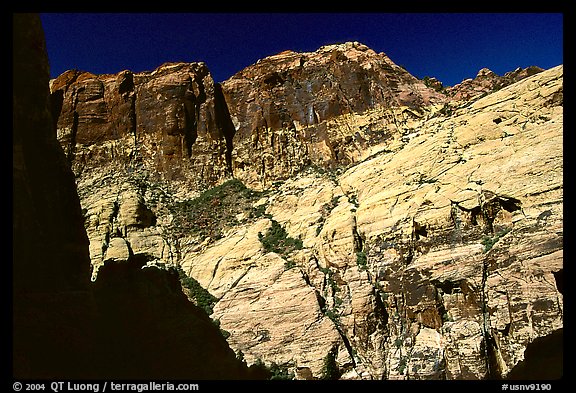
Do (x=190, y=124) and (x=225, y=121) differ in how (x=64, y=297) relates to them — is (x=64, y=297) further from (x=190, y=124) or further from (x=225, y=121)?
(x=225, y=121)

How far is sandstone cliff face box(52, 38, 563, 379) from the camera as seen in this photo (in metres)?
21.5

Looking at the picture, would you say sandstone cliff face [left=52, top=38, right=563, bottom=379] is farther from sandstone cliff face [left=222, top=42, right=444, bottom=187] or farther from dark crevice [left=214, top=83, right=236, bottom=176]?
dark crevice [left=214, top=83, right=236, bottom=176]

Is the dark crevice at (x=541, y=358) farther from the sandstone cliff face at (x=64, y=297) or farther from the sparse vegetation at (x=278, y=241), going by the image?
the sparse vegetation at (x=278, y=241)

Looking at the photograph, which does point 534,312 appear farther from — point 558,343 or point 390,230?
point 390,230

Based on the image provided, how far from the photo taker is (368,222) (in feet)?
95.9

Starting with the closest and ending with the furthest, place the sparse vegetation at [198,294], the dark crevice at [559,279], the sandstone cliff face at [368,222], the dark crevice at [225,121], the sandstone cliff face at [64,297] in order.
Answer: the sandstone cliff face at [64,297] → the dark crevice at [559,279] → the sandstone cliff face at [368,222] → the sparse vegetation at [198,294] → the dark crevice at [225,121]

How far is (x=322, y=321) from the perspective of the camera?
87.9ft

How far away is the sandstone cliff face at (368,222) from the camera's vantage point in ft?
70.4

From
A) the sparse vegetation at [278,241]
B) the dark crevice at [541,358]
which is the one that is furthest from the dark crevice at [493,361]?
the sparse vegetation at [278,241]

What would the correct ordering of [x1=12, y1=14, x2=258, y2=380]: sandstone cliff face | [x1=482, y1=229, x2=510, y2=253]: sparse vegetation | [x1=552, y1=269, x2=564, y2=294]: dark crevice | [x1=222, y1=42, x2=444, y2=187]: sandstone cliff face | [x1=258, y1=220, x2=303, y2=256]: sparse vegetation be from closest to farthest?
[x1=12, y1=14, x2=258, y2=380]: sandstone cliff face → [x1=552, y1=269, x2=564, y2=294]: dark crevice → [x1=482, y1=229, x2=510, y2=253]: sparse vegetation → [x1=258, y1=220, x2=303, y2=256]: sparse vegetation → [x1=222, y1=42, x2=444, y2=187]: sandstone cliff face

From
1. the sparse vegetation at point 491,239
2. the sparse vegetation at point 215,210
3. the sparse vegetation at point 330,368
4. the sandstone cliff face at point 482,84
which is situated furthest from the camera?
the sparse vegetation at point 215,210

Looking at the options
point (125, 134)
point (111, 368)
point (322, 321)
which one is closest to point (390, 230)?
point (322, 321)

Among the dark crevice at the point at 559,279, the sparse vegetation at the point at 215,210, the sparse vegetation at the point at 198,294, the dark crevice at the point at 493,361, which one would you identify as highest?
the sparse vegetation at the point at 215,210

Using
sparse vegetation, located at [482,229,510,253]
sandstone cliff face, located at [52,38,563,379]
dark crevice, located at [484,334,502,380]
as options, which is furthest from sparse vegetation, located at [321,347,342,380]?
sparse vegetation, located at [482,229,510,253]
